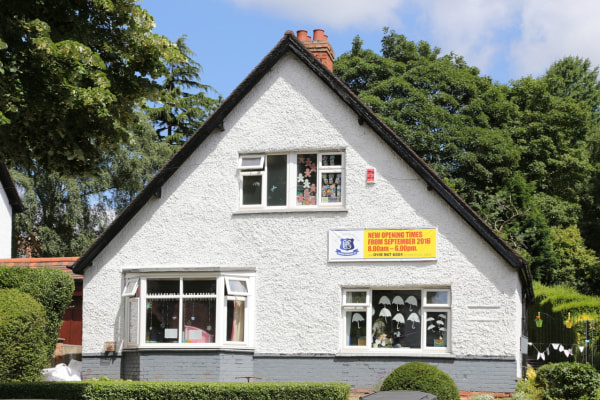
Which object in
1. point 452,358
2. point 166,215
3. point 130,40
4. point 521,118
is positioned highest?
point 521,118

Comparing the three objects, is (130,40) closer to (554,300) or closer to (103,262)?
(103,262)

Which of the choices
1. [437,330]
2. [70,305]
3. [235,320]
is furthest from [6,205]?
[437,330]

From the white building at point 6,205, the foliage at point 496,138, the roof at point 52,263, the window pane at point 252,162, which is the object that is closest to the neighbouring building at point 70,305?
the roof at point 52,263

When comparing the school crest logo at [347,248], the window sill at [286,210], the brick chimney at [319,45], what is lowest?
the school crest logo at [347,248]

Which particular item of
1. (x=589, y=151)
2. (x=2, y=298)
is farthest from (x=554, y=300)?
(x=589, y=151)

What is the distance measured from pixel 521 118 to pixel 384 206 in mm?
24138

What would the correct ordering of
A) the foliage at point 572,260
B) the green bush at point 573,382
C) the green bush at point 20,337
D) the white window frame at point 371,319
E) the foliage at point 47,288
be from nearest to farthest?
the green bush at point 573,382, the green bush at point 20,337, the white window frame at point 371,319, the foliage at point 47,288, the foliage at point 572,260

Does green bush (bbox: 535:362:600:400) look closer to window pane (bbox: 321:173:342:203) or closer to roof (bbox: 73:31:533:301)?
roof (bbox: 73:31:533:301)

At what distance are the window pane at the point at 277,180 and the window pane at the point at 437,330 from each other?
477 centimetres

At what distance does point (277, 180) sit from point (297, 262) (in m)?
2.20

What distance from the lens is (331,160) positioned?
67.9 feet

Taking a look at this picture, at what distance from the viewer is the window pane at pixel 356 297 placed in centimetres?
2005

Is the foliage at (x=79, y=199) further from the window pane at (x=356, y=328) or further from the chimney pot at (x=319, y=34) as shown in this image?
the window pane at (x=356, y=328)

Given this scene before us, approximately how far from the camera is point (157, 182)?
21391mm
